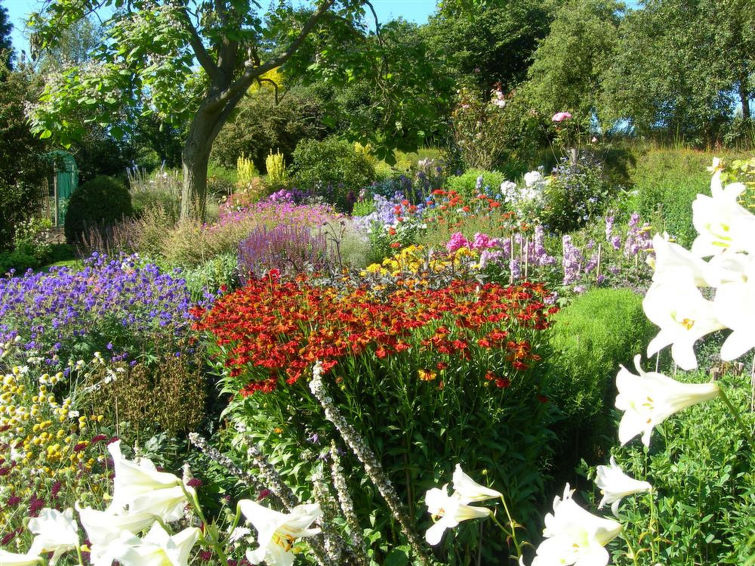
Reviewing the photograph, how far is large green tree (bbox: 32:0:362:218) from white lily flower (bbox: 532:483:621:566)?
8596 mm

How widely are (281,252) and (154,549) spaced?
6.18 m

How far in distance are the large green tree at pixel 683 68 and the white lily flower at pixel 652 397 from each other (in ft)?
67.7

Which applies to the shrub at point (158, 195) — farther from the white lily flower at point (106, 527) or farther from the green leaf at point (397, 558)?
the white lily flower at point (106, 527)

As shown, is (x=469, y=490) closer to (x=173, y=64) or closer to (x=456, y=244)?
(x=456, y=244)

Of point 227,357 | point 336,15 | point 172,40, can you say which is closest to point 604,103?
point 336,15

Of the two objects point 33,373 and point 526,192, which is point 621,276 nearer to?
point 526,192

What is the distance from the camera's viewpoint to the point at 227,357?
353 centimetres

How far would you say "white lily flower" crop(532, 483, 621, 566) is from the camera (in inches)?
38.3

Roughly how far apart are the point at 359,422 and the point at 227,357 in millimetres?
1078

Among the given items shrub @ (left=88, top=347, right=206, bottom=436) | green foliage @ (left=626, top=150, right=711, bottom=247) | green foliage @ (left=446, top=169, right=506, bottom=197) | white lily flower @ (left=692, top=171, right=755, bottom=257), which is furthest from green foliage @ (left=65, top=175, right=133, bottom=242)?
white lily flower @ (left=692, top=171, right=755, bottom=257)

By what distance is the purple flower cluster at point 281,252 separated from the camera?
646cm

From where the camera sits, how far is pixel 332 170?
48.1 ft

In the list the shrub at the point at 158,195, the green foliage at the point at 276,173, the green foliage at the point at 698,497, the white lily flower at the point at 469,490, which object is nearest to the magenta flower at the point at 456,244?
the green foliage at the point at 698,497

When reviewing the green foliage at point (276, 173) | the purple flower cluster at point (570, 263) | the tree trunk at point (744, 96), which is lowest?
the purple flower cluster at point (570, 263)
